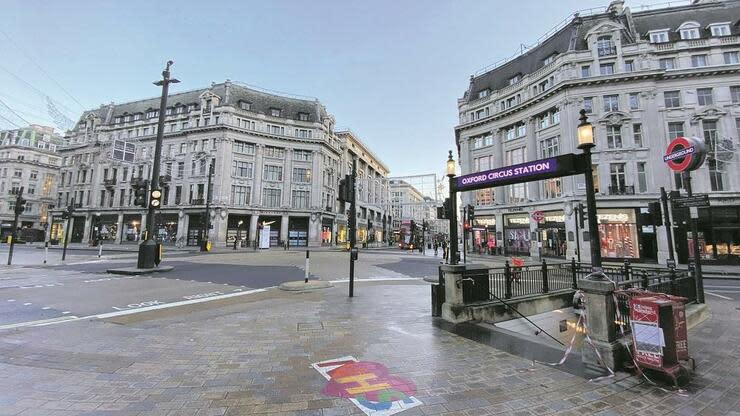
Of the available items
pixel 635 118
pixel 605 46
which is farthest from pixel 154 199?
pixel 605 46

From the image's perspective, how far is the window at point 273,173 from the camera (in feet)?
155

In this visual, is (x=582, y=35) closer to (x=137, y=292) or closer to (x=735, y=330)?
(x=735, y=330)

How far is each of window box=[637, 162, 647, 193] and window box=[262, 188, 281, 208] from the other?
144 ft

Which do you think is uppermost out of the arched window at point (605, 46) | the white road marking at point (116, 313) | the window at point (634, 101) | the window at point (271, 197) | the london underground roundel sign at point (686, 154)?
the arched window at point (605, 46)

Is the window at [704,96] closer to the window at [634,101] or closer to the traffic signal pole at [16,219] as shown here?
the window at [634,101]

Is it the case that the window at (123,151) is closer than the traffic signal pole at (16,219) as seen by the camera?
Yes

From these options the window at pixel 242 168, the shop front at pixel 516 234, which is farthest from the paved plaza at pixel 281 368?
the window at pixel 242 168

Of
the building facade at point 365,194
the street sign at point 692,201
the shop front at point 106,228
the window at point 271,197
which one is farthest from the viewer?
the building facade at point 365,194

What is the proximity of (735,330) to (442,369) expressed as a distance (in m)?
7.24

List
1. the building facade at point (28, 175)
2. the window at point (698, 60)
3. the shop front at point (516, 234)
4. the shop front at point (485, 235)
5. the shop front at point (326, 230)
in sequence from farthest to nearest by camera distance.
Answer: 1. the building facade at point (28, 175)
2. the shop front at point (326, 230)
3. the shop front at point (485, 235)
4. the shop front at point (516, 234)
5. the window at point (698, 60)

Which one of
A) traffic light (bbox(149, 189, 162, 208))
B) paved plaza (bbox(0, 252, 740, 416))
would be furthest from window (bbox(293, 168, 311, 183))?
paved plaza (bbox(0, 252, 740, 416))

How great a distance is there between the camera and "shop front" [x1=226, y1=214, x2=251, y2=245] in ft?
144

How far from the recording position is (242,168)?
1795 inches

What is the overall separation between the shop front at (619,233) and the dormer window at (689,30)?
1823 centimetres
